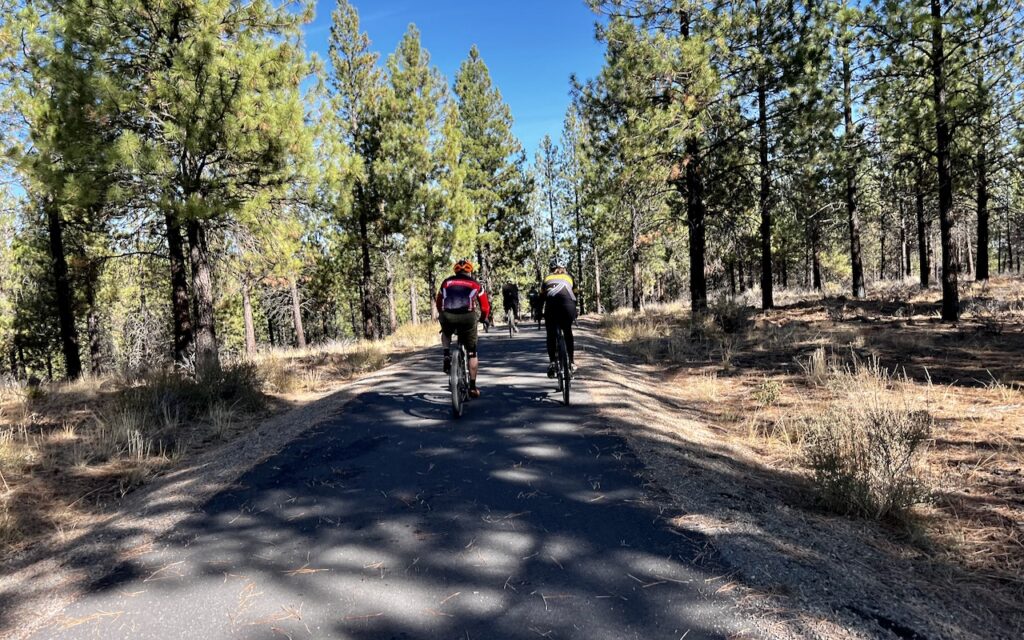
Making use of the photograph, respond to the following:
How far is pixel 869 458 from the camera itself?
156 inches

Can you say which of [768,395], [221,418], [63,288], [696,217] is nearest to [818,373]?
[768,395]

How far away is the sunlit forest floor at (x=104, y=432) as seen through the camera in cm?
454

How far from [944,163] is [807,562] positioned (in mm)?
13530

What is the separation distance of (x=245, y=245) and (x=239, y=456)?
6929mm

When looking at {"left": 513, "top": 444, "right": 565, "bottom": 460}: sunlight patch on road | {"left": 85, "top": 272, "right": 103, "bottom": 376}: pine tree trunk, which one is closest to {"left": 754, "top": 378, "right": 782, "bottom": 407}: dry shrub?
{"left": 513, "top": 444, "right": 565, "bottom": 460}: sunlight patch on road

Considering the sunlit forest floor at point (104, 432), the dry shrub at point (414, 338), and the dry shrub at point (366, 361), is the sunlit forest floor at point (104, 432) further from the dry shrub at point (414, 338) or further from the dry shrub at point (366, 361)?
the dry shrub at point (414, 338)

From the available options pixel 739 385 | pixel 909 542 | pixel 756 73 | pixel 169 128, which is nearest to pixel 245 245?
pixel 169 128

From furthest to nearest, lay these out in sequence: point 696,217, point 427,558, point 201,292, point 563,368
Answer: point 696,217 → point 201,292 → point 563,368 → point 427,558

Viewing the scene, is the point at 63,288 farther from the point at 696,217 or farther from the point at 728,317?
the point at 728,317

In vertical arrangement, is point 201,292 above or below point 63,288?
below

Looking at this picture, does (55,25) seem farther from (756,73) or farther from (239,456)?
Result: (756,73)

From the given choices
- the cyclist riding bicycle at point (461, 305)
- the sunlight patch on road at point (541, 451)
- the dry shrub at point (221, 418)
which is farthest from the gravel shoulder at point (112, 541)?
the sunlight patch on road at point (541, 451)

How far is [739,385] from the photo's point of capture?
8617 mm

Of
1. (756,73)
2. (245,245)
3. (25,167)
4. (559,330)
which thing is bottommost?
(559,330)
